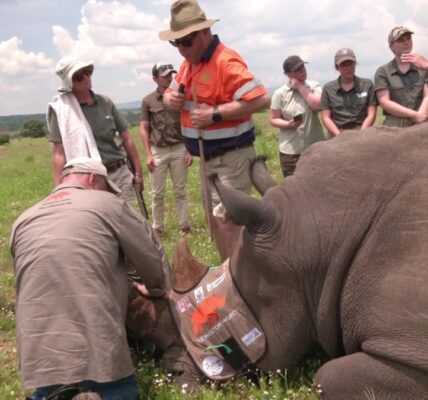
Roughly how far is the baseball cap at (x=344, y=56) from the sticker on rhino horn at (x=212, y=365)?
472cm

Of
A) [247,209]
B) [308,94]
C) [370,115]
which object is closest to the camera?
[247,209]

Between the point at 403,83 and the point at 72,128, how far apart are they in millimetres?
3975

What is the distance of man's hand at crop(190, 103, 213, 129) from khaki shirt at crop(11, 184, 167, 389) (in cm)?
162

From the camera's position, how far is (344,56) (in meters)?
7.82

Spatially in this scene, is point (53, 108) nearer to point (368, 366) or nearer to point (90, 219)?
point (90, 219)

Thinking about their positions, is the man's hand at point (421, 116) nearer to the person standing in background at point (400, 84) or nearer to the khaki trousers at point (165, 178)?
the person standing in background at point (400, 84)

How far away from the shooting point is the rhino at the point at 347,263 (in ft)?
12.0

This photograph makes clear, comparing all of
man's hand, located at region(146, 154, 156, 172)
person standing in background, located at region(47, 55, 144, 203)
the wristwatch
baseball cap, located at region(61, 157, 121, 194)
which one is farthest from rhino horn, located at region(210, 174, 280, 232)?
man's hand, located at region(146, 154, 156, 172)

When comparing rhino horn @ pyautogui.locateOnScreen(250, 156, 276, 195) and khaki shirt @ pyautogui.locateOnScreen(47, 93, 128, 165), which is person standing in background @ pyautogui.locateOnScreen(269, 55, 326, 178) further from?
rhino horn @ pyautogui.locateOnScreen(250, 156, 276, 195)

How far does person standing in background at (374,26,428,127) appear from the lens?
24.8ft

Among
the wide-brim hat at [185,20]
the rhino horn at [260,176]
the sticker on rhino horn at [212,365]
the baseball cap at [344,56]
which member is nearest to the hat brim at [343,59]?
the baseball cap at [344,56]

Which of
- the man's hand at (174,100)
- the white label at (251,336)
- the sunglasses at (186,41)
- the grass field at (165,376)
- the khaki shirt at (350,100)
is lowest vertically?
the grass field at (165,376)

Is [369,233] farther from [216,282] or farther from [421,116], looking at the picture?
[421,116]


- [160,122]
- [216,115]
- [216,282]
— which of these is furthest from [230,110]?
[160,122]
